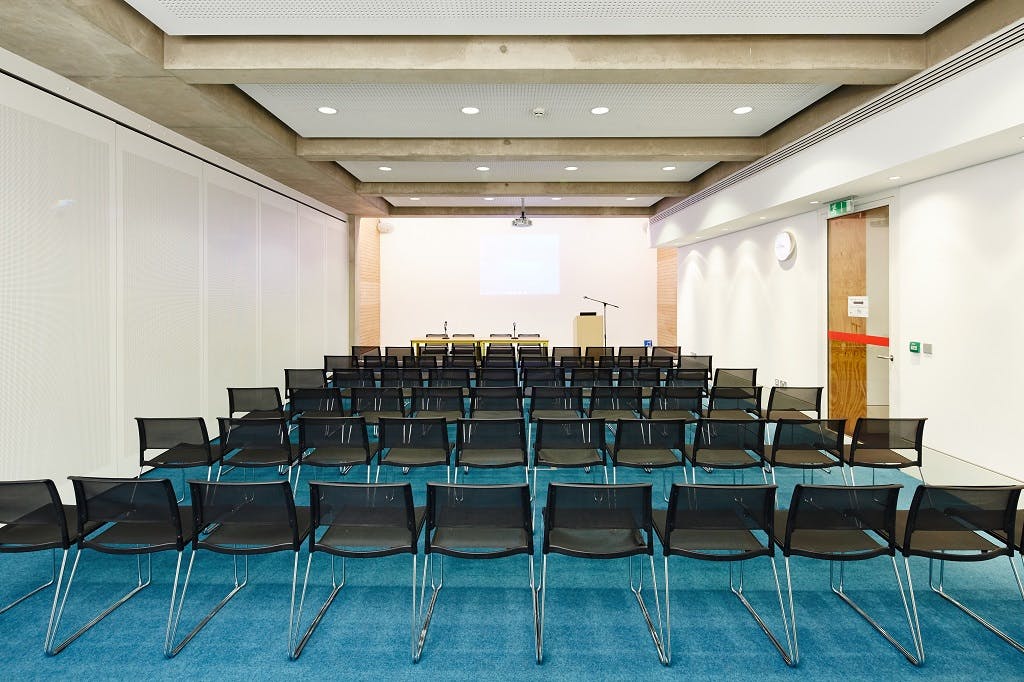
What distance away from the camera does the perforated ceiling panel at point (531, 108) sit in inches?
239

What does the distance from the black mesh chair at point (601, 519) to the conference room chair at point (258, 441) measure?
2566mm

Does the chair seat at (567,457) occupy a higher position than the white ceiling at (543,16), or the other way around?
the white ceiling at (543,16)

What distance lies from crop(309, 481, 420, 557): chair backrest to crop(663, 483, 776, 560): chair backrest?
53.9 inches

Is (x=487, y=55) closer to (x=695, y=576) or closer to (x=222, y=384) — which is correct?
(x=695, y=576)

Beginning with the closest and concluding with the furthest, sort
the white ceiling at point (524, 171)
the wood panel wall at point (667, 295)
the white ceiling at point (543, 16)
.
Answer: the white ceiling at point (543, 16)
the white ceiling at point (524, 171)
the wood panel wall at point (667, 295)

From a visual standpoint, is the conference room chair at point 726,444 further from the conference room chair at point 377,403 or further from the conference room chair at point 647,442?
the conference room chair at point 377,403

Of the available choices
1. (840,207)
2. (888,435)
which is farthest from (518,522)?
(840,207)

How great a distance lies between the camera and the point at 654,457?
4.61 metres

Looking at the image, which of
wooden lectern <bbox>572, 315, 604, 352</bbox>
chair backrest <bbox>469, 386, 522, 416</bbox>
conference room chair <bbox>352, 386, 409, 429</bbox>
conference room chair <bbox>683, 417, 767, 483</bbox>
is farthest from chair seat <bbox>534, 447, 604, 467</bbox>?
wooden lectern <bbox>572, 315, 604, 352</bbox>

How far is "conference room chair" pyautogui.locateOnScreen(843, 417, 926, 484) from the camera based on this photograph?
14.6ft

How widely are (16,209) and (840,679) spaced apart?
6216 millimetres

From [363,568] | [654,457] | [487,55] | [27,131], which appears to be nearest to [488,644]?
[363,568]

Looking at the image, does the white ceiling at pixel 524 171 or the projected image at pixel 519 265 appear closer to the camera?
the white ceiling at pixel 524 171

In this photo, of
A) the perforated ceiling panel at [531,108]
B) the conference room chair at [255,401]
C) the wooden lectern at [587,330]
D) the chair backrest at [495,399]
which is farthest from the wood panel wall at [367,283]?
the chair backrest at [495,399]
